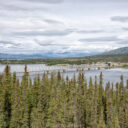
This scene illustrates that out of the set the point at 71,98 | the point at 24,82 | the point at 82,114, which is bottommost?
the point at 82,114

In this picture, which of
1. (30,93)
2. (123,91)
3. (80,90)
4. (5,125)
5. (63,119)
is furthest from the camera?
(123,91)

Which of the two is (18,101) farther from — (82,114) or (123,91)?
(123,91)

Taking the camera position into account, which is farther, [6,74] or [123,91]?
[123,91]

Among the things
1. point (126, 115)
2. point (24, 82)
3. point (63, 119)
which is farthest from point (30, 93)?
point (126, 115)

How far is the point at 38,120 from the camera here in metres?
44.8

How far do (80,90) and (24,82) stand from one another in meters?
17.9

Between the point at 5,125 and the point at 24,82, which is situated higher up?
the point at 24,82

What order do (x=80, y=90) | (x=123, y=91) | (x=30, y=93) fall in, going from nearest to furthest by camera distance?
(x=30, y=93) < (x=80, y=90) < (x=123, y=91)

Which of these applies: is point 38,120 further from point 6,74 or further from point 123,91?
point 123,91

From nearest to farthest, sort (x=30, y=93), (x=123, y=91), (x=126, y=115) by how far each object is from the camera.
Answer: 1. (x=126, y=115)
2. (x=30, y=93)
3. (x=123, y=91)

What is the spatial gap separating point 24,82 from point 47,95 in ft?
28.6

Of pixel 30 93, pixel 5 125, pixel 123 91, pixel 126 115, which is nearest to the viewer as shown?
pixel 5 125

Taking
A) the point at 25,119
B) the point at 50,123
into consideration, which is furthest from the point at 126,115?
the point at 25,119

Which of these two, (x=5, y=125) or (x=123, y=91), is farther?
(x=123, y=91)
